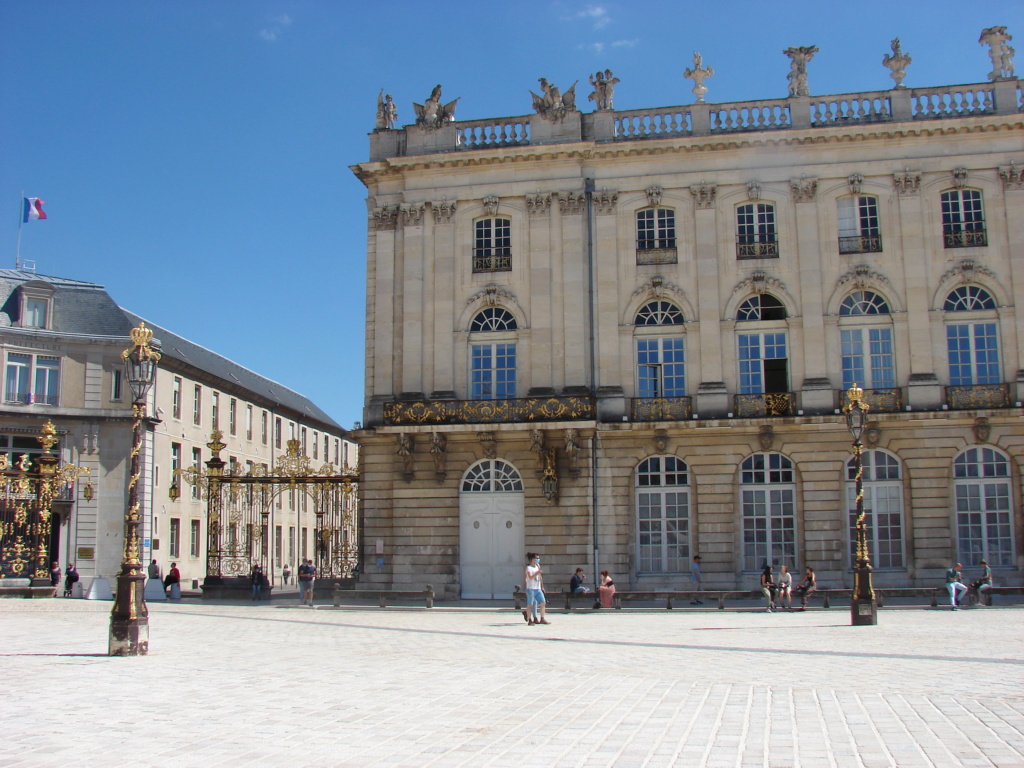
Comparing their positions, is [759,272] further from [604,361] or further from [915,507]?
[915,507]

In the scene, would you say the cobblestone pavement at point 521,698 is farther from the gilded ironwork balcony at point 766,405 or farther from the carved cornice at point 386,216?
the carved cornice at point 386,216

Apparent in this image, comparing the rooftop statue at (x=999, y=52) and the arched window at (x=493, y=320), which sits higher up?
the rooftop statue at (x=999, y=52)

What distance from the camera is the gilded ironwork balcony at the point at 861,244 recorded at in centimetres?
3192

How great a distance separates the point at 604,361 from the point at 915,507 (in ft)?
33.5

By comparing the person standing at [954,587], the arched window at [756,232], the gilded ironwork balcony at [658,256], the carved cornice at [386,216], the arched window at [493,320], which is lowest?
the person standing at [954,587]

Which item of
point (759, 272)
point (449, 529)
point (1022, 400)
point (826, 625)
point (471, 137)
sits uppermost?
point (471, 137)

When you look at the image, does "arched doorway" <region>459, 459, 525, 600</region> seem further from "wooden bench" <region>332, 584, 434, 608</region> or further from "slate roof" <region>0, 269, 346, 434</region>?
"slate roof" <region>0, 269, 346, 434</region>

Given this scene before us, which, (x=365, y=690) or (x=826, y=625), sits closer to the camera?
(x=365, y=690)

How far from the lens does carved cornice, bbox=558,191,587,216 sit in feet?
109

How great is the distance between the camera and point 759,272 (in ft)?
105

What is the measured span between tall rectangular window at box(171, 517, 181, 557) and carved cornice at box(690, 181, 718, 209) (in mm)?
26472

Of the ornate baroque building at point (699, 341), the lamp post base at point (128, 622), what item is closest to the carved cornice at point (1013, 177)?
the ornate baroque building at point (699, 341)

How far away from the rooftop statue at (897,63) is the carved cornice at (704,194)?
6691 mm

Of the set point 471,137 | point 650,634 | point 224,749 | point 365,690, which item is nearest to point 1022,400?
point 650,634
